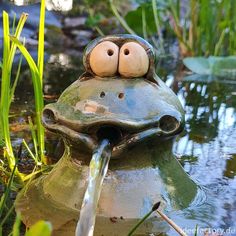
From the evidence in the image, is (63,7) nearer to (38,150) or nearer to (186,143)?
(38,150)

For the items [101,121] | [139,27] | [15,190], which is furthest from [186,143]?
[139,27]

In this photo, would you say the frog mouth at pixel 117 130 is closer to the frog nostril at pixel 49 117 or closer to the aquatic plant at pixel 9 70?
the frog nostril at pixel 49 117

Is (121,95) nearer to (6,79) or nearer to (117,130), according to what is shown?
(117,130)

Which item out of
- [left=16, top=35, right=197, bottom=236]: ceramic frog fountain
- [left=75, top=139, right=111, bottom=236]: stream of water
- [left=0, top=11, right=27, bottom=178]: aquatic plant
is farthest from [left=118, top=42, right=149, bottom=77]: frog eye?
[left=0, top=11, right=27, bottom=178]: aquatic plant

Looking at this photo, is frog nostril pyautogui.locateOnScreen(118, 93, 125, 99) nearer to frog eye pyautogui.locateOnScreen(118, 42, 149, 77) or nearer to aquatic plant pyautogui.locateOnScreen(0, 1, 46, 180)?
frog eye pyautogui.locateOnScreen(118, 42, 149, 77)

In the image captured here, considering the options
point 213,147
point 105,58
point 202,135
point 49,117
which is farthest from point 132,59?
point 202,135

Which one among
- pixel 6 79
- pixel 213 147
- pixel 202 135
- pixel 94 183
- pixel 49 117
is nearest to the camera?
pixel 94 183
